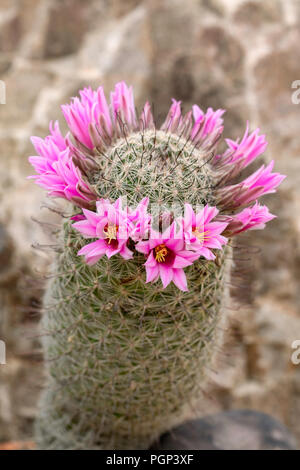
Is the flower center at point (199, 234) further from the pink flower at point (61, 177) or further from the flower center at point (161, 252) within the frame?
the pink flower at point (61, 177)

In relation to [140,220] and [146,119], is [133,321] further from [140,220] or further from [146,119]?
[146,119]

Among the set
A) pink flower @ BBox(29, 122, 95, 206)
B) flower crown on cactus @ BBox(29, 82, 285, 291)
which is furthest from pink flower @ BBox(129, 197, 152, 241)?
pink flower @ BBox(29, 122, 95, 206)

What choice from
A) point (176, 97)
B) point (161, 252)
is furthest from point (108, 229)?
point (176, 97)

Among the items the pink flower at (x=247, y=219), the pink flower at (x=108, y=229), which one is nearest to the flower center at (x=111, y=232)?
the pink flower at (x=108, y=229)

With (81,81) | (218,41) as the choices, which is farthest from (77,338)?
(218,41)

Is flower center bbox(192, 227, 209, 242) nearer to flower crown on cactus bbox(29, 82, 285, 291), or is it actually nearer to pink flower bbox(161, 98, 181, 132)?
flower crown on cactus bbox(29, 82, 285, 291)
